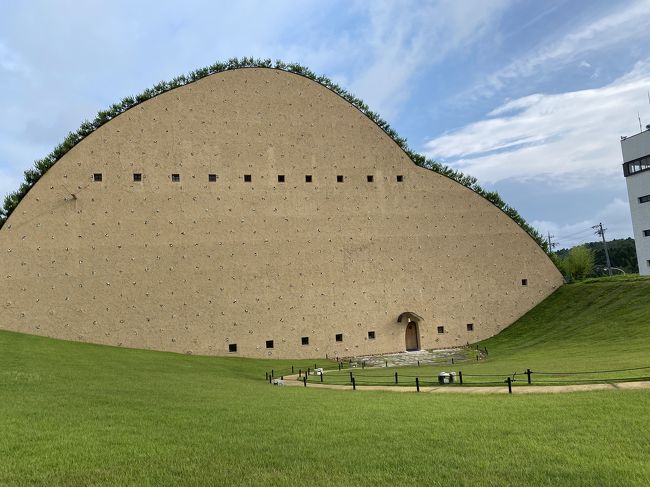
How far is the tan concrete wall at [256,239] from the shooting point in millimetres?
27312

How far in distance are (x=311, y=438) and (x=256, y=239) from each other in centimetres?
2380

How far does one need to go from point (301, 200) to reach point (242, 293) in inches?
284

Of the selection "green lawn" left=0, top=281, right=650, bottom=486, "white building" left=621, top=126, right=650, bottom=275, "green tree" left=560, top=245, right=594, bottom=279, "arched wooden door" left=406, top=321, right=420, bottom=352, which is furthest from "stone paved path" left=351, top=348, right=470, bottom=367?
"white building" left=621, top=126, right=650, bottom=275

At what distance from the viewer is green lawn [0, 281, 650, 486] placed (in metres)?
5.24

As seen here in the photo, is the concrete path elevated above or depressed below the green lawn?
below

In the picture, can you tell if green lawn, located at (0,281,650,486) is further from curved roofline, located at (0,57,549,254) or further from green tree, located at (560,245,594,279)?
green tree, located at (560,245,594,279)

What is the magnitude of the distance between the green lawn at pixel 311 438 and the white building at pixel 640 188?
1773 inches

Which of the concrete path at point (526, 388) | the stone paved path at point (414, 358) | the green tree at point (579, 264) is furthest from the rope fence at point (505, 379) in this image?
the green tree at point (579, 264)

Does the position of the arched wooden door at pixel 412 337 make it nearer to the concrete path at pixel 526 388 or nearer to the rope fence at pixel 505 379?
the rope fence at pixel 505 379

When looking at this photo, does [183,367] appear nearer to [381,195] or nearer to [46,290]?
[46,290]

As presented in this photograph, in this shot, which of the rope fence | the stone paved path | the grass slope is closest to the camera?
the rope fence

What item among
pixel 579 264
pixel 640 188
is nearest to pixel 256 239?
pixel 579 264

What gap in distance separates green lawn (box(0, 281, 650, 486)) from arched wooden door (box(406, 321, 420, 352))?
69.2 ft

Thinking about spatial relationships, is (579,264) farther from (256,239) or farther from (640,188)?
(256,239)
